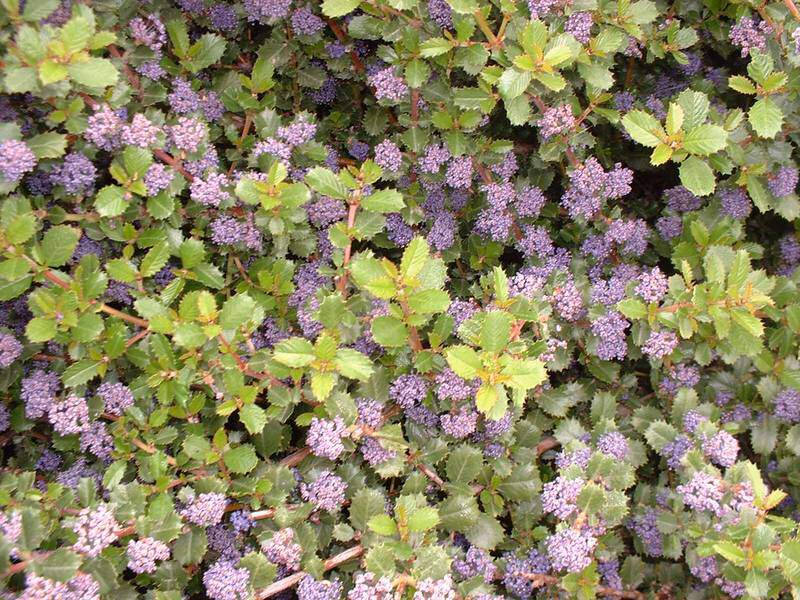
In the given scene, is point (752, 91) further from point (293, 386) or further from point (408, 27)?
point (293, 386)

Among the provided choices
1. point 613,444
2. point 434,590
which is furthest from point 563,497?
point 434,590

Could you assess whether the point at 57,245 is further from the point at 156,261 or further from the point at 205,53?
the point at 205,53

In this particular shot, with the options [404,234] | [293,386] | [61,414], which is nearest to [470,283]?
[404,234]

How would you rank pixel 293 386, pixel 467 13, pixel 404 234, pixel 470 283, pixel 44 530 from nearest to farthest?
pixel 44 530 < pixel 467 13 < pixel 293 386 < pixel 404 234 < pixel 470 283

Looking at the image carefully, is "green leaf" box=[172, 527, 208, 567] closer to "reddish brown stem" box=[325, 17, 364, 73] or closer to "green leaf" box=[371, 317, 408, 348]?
"green leaf" box=[371, 317, 408, 348]

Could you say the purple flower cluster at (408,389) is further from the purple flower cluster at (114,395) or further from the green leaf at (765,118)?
the green leaf at (765,118)
